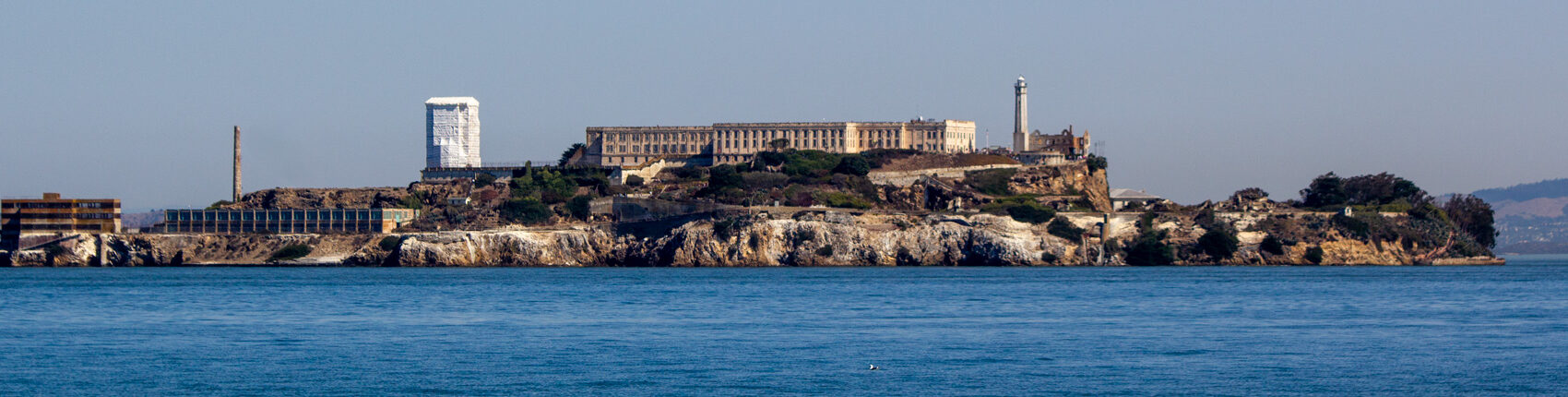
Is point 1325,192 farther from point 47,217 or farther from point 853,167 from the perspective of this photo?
point 47,217

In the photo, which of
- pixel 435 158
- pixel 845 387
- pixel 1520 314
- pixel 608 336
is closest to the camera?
pixel 845 387

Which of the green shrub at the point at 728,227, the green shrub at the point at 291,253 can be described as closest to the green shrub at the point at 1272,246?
the green shrub at the point at 728,227

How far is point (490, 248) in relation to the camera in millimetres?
121938

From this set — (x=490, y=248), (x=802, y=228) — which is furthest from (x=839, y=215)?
(x=490, y=248)

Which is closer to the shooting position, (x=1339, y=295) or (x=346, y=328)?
(x=346, y=328)

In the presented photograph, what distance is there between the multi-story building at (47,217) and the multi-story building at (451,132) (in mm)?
33944

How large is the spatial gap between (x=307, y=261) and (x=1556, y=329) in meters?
91.7

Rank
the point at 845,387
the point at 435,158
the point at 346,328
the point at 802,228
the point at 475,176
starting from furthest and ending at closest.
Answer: the point at 435,158 < the point at 475,176 < the point at 802,228 < the point at 346,328 < the point at 845,387

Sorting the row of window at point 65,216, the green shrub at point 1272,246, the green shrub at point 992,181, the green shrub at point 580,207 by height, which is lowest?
the green shrub at point 1272,246

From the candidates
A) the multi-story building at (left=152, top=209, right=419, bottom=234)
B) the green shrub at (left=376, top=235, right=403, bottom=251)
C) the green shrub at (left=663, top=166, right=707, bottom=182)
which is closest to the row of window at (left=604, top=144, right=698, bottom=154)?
the green shrub at (left=663, top=166, right=707, bottom=182)

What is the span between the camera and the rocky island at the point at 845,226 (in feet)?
384

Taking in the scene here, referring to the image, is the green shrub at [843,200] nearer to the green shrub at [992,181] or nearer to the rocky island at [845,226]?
the rocky island at [845,226]

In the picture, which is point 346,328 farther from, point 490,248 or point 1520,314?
point 490,248

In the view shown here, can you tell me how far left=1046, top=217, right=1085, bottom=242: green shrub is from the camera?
12019 centimetres
